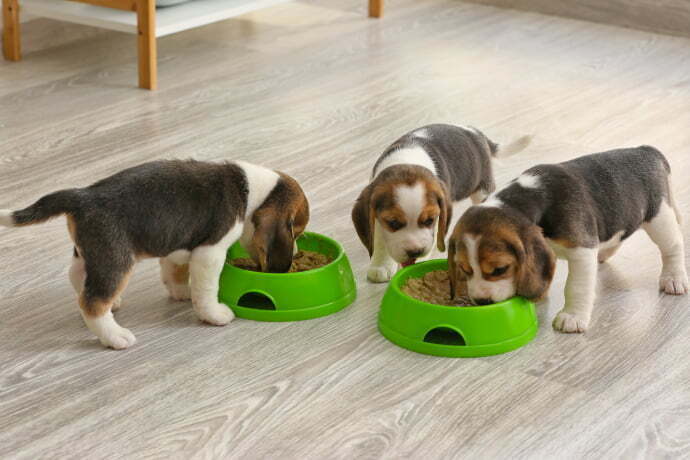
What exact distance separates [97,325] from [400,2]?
12.8 ft

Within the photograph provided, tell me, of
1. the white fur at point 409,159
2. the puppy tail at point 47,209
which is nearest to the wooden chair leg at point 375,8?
the white fur at point 409,159

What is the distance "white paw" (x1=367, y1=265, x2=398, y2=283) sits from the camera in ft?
9.37

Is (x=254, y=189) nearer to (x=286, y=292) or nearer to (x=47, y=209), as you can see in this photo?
(x=286, y=292)

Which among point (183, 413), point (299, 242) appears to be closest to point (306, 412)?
point (183, 413)

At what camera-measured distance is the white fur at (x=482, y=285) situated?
2393 mm

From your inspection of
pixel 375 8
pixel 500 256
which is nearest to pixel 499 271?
pixel 500 256

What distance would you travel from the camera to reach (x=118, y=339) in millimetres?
2443

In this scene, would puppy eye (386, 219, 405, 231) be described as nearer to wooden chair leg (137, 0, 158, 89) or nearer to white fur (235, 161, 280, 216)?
white fur (235, 161, 280, 216)

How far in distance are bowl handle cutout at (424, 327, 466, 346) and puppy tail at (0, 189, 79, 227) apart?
869mm

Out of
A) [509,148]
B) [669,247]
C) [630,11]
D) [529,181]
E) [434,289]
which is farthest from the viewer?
[630,11]

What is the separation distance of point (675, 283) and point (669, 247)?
10 cm

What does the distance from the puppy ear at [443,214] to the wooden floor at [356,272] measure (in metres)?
0.23

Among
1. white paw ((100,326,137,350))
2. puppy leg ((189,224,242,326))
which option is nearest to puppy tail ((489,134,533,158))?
puppy leg ((189,224,242,326))

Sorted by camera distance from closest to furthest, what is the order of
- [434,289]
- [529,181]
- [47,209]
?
[47,209], [529,181], [434,289]
